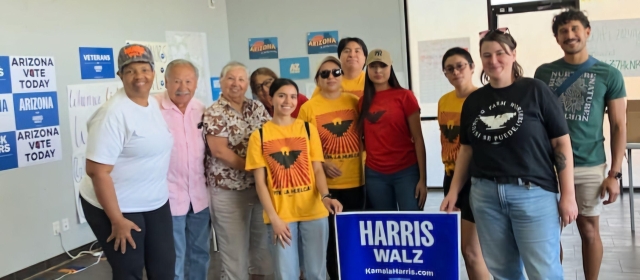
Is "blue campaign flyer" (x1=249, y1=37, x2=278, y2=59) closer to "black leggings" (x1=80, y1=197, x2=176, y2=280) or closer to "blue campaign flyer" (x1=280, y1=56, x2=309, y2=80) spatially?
"blue campaign flyer" (x1=280, y1=56, x2=309, y2=80)

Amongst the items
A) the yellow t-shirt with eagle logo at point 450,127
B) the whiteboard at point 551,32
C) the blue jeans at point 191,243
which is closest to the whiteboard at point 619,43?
the whiteboard at point 551,32

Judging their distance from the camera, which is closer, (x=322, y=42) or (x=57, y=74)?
(x=57, y=74)

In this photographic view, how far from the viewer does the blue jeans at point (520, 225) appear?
198 cm

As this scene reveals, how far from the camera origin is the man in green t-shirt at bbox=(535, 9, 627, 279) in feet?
7.79

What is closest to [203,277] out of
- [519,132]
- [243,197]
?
[243,197]

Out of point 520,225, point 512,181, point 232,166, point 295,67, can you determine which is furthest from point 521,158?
point 295,67

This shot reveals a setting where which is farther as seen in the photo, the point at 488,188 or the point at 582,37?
the point at 582,37

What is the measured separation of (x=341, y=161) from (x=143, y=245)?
44.0 inches

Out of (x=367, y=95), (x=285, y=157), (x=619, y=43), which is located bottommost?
(x=285, y=157)

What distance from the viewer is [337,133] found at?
9.18ft

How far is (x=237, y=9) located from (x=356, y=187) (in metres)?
4.34

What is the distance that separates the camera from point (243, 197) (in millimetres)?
2828

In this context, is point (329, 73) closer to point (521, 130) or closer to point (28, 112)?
point (521, 130)

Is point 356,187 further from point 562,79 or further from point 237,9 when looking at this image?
A: point 237,9
